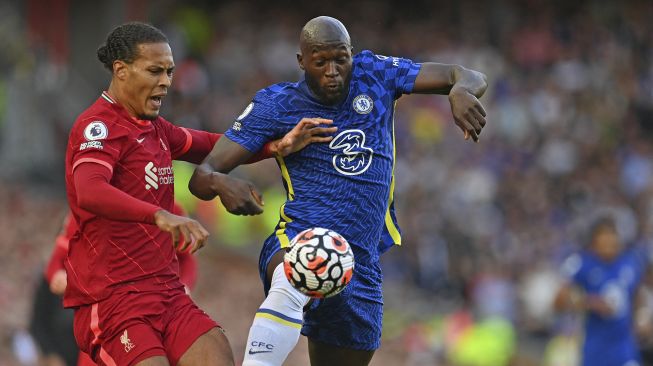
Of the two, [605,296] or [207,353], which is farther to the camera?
[605,296]

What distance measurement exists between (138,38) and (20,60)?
572 inches

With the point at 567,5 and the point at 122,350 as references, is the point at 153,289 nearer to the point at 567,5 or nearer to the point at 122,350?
the point at 122,350

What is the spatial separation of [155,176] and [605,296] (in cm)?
603

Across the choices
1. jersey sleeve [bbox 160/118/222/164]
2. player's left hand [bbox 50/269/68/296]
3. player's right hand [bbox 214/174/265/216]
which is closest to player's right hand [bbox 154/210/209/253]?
player's right hand [bbox 214/174/265/216]

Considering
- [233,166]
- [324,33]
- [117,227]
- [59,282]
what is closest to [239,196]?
[233,166]

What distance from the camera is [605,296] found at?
37.4ft

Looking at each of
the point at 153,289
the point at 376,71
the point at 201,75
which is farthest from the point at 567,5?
the point at 153,289

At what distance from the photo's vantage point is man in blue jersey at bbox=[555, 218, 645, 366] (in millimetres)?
11336

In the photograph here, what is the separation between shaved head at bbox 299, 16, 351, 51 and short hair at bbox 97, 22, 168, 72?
2.55ft

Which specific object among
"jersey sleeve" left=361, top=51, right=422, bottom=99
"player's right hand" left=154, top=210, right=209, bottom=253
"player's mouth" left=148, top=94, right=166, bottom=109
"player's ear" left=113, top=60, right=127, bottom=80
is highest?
"jersey sleeve" left=361, top=51, right=422, bottom=99

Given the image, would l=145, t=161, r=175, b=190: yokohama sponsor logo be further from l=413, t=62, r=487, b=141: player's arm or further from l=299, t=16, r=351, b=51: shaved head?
l=413, t=62, r=487, b=141: player's arm

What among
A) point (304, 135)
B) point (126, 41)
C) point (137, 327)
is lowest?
point (137, 327)

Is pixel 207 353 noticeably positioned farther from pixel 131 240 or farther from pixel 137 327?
pixel 131 240

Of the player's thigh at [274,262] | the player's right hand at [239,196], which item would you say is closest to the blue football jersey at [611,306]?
the player's thigh at [274,262]
